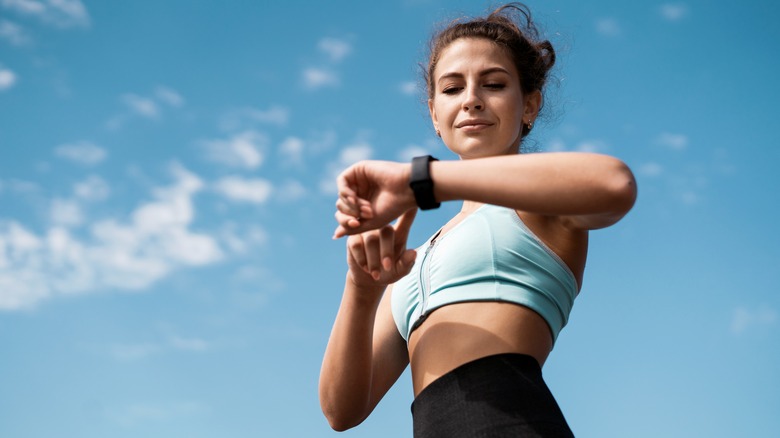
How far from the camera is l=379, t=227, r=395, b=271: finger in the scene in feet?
8.25

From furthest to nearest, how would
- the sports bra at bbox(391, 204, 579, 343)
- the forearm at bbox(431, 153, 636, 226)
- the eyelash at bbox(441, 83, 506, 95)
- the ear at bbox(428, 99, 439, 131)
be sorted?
1. the ear at bbox(428, 99, 439, 131)
2. the eyelash at bbox(441, 83, 506, 95)
3. the sports bra at bbox(391, 204, 579, 343)
4. the forearm at bbox(431, 153, 636, 226)

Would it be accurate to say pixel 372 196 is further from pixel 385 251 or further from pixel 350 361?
pixel 350 361

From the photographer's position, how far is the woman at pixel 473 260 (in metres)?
2.28

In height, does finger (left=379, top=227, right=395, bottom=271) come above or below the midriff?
above

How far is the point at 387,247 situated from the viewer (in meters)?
2.54

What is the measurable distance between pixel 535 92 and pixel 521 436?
1893mm

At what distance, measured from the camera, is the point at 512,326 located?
8.82 ft

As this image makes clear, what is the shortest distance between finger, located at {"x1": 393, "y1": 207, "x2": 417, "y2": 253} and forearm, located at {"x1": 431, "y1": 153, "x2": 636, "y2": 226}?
0.89 feet

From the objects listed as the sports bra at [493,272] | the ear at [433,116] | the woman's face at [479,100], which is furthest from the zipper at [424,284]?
the ear at [433,116]

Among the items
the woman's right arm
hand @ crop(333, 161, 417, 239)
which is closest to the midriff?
the woman's right arm

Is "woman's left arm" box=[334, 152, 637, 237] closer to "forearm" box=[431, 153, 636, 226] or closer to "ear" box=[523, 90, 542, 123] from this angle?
"forearm" box=[431, 153, 636, 226]

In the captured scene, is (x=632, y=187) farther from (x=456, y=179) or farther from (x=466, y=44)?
(x=466, y=44)

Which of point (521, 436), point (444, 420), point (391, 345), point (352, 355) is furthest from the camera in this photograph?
point (391, 345)

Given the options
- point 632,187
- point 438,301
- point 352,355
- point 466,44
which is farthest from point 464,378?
point 466,44
